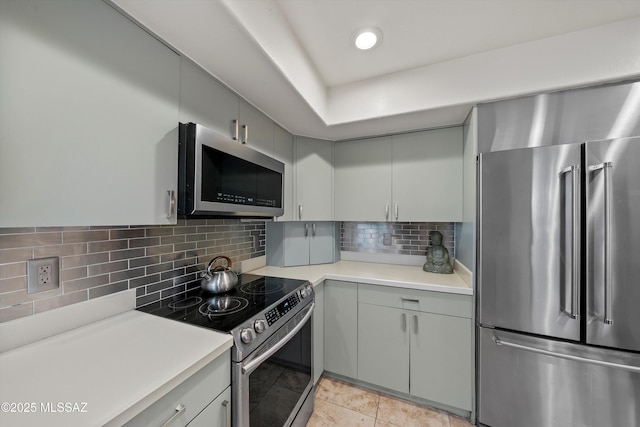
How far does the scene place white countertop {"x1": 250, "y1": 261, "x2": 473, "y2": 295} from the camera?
1.66 m

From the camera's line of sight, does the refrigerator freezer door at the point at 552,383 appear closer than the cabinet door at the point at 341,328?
Yes

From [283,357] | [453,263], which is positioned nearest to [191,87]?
[283,357]

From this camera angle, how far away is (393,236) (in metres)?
2.37

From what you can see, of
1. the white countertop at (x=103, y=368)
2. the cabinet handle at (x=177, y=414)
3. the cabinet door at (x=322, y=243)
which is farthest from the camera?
the cabinet door at (x=322, y=243)

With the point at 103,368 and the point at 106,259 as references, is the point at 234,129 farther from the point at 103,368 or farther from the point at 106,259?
the point at 103,368

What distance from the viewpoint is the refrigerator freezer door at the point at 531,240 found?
4.16 ft

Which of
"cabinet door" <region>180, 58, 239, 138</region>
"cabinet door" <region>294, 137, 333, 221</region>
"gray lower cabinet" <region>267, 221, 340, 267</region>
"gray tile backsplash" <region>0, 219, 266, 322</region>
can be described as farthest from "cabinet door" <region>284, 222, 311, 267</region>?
"cabinet door" <region>180, 58, 239, 138</region>

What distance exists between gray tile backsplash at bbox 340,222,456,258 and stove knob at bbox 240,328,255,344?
1.65m

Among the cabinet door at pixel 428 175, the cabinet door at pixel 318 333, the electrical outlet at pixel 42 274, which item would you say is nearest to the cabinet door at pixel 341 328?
the cabinet door at pixel 318 333

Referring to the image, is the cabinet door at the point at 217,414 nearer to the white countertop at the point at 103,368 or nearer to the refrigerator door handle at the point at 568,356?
the white countertop at the point at 103,368

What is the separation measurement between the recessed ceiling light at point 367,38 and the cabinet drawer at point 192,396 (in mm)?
1713

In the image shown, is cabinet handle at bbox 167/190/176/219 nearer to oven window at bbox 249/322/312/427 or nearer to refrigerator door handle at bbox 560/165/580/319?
oven window at bbox 249/322/312/427

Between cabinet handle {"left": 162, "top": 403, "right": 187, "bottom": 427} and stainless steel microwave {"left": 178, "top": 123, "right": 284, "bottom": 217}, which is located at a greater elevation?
stainless steel microwave {"left": 178, "top": 123, "right": 284, "bottom": 217}

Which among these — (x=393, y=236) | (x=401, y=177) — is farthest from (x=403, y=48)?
(x=393, y=236)
